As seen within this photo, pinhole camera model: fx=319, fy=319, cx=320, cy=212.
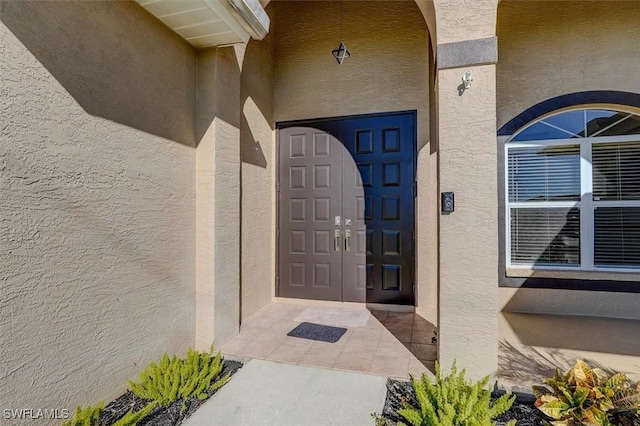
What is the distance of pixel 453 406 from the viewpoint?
79.0 inches

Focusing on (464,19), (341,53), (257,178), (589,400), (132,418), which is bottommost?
(132,418)

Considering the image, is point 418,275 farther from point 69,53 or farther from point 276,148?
point 69,53

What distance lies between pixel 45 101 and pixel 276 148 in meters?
3.10

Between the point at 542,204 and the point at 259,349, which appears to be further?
the point at 542,204

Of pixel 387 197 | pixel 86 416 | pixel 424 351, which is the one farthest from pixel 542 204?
pixel 86 416

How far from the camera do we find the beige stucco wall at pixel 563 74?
3.72 m

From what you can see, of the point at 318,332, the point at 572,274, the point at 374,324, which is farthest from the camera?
the point at 572,274

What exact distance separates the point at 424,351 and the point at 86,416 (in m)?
2.69

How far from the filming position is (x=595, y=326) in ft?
12.0

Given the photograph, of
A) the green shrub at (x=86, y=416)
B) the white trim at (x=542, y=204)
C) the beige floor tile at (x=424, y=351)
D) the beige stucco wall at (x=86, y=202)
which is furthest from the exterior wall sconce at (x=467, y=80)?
the green shrub at (x=86, y=416)

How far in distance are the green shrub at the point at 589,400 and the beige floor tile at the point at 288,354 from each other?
1869 millimetres

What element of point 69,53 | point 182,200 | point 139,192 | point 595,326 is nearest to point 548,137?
point 595,326

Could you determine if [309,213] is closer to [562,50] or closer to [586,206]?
[586,206]

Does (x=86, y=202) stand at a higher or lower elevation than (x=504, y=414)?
higher
